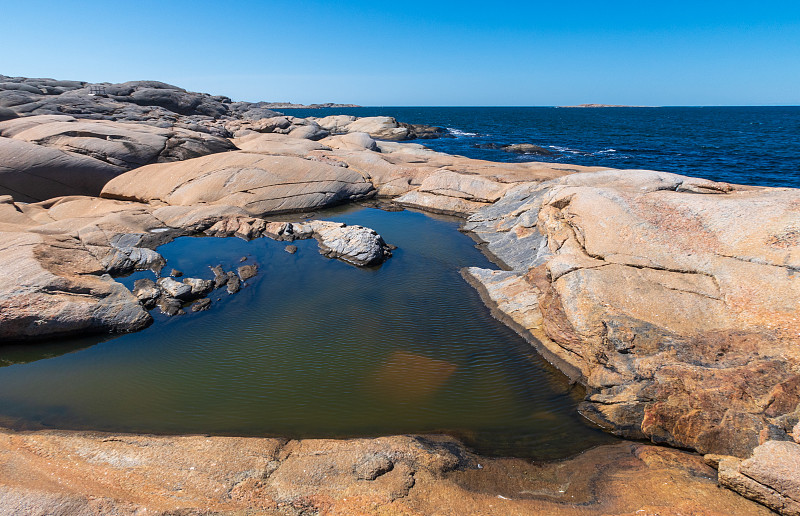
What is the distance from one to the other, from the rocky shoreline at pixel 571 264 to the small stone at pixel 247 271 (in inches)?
109

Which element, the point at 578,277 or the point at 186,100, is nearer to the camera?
the point at 578,277

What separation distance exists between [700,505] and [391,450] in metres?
4.17

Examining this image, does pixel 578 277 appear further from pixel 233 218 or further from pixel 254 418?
pixel 233 218

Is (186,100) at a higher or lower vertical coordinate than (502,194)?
higher

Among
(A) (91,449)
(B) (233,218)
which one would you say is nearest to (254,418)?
(A) (91,449)

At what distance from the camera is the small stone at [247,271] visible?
13086mm

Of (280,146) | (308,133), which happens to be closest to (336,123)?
(308,133)

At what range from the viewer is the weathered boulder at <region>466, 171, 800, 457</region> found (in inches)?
273

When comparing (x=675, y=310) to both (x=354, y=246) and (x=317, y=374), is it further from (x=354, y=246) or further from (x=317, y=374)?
(x=354, y=246)

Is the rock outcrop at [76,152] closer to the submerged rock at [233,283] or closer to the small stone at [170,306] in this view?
the submerged rock at [233,283]

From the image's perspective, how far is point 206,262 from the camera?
14.0 metres

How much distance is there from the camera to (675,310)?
28.4ft

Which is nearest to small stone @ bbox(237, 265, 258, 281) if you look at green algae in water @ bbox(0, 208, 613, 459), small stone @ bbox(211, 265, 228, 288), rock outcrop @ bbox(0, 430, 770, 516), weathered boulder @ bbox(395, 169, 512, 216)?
small stone @ bbox(211, 265, 228, 288)

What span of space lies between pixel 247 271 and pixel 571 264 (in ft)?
31.7
